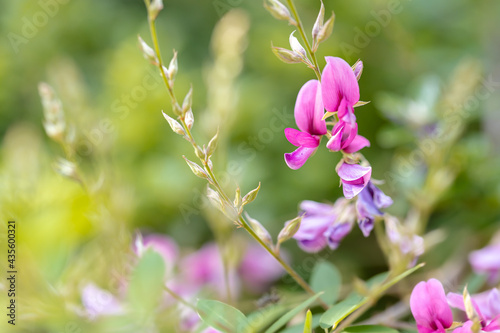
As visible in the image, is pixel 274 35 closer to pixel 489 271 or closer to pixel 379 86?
pixel 379 86

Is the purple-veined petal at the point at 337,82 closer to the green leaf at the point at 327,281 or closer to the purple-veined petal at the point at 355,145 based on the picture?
the purple-veined petal at the point at 355,145


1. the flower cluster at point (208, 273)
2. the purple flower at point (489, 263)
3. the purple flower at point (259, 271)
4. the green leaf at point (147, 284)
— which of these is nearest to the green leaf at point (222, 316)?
the green leaf at point (147, 284)

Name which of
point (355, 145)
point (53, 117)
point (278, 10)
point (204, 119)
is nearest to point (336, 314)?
point (355, 145)

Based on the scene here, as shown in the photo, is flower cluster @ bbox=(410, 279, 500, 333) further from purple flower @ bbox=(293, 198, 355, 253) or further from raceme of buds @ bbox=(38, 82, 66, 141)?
raceme of buds @ bbox=(38, 82, 66, 141)

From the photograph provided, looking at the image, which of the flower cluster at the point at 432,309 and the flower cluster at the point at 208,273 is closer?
the flower cluster at the point at 432,309

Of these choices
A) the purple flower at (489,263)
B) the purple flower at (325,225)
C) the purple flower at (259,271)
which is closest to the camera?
the purple flower at (325,225)

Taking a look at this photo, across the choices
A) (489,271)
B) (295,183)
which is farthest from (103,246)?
(295,183)

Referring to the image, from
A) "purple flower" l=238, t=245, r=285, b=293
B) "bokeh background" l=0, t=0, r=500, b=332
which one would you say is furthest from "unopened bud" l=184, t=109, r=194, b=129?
"purple flower" l=238, t=245, r=285, b=293
